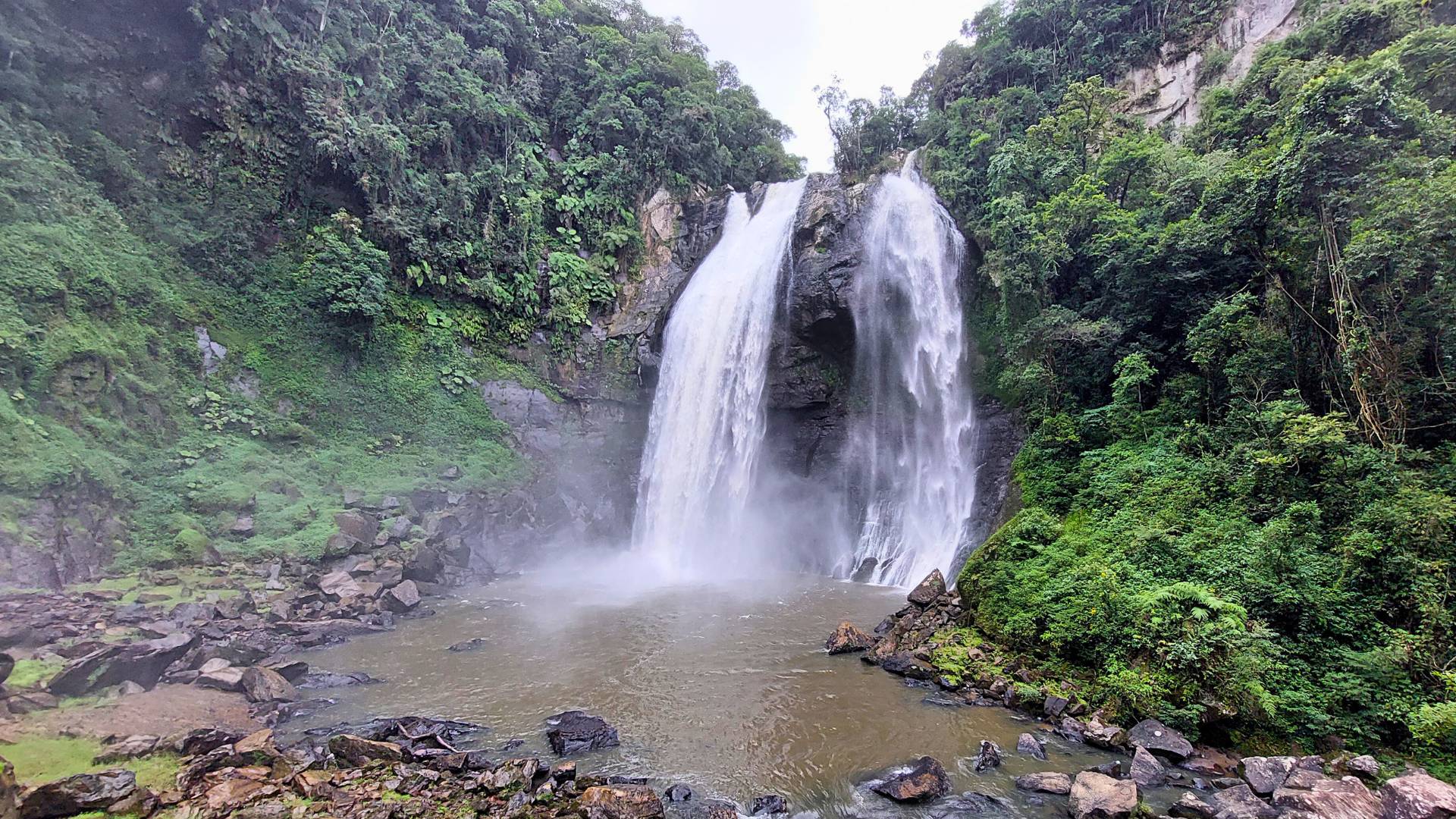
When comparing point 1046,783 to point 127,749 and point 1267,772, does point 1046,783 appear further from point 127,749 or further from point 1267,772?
point 127,749

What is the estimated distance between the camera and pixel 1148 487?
9.73 meters

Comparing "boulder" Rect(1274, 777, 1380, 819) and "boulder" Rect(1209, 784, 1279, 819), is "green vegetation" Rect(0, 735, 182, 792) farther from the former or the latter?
"boulder" Rect(1274, 777, 1380, 819)

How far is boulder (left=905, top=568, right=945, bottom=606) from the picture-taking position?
410 inches

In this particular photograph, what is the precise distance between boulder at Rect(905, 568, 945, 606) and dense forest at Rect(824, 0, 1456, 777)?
0.53m

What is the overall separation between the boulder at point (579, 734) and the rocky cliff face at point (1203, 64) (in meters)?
22.8

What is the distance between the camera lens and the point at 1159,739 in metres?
Answer: 6.18

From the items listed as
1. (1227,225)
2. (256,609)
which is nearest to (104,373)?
(256,609)

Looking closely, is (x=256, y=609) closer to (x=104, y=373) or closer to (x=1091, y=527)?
(x=104, y=373)

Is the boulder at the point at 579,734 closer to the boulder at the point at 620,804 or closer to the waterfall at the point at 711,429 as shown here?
the boulder at the point at 620,804

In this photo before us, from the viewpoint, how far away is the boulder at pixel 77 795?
14.0 feet

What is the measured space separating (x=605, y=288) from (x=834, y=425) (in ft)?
34.3

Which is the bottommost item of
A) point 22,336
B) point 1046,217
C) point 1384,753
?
point 1384,753

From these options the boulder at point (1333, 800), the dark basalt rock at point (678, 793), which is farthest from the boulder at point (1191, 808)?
the dark basalt rock at point (678, 793)

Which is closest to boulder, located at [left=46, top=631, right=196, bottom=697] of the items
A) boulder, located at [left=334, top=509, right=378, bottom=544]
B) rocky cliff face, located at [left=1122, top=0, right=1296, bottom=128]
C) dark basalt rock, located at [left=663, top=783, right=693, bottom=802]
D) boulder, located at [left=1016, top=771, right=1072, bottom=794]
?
boulder, located at [left=334, top=509, right=378, bottom=544]
